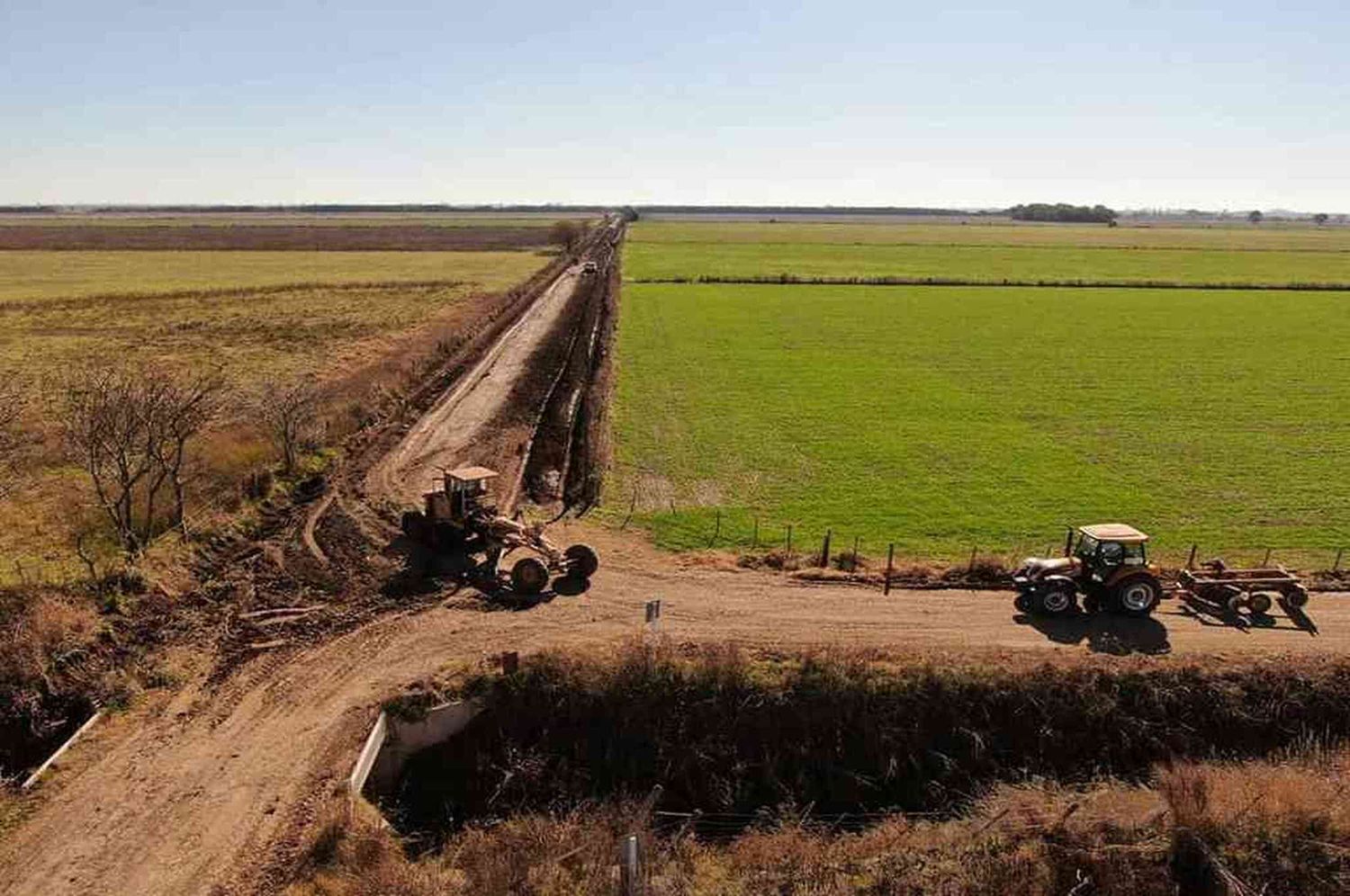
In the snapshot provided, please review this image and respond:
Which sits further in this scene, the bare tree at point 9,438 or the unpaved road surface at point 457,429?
the unpaved road surface at point 457,429

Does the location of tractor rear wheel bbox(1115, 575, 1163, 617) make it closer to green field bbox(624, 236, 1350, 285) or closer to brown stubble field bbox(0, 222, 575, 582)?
brown stubble field bbox(0, 222, 575, 582)

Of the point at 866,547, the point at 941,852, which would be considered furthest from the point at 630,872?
the point at 866,547

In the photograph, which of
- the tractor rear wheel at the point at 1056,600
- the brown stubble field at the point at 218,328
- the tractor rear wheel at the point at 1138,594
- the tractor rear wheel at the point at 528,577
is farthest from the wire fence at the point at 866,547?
the brown stubble field at the point at 218,328

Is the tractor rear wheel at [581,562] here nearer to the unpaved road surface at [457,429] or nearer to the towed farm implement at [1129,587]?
the unpaved road surface at [457,429]

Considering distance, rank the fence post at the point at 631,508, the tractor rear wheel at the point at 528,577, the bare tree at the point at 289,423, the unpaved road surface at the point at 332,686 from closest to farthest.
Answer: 1. the unpaved road surface at the point at 332,686
2. the tractor rear wheel at the point at 528,577
3. the fence post at the point at 631,508
4. the bare tree at the point at 289,423

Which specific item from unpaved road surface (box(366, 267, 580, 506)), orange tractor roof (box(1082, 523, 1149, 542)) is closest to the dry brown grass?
orange tractor roof (box(1082, 523, 1149, 542))

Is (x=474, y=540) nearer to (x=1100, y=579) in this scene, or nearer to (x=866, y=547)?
(x=866, y=547)

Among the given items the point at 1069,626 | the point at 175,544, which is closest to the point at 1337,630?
the point at 1069,626
